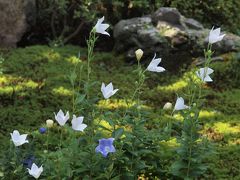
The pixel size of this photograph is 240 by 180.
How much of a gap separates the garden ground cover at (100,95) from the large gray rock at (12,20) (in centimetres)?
43

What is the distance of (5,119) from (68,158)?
8.54 ft

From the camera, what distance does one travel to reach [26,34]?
873cm

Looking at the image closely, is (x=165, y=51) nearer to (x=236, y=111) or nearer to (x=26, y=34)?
(x=236, y=111)

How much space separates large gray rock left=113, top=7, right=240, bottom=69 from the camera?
7.89 m

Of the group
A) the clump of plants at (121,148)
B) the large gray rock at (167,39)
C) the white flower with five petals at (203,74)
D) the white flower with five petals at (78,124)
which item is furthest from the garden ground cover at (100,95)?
the white flower with five petals at (78,124)

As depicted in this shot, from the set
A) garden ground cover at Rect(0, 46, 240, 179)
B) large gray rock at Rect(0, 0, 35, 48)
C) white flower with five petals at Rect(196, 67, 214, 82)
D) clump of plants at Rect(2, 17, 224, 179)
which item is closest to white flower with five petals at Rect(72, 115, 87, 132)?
clump of plants at Rect(2, 17, 224, 179)

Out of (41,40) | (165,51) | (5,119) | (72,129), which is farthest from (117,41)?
(72,129)

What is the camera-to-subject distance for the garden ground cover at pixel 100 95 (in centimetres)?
559

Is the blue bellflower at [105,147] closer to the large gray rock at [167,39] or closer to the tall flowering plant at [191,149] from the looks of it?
the tall flowering plant at [191,149]

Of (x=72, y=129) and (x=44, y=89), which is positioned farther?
(x=44, y=89)

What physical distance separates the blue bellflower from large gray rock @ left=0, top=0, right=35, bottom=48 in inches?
216

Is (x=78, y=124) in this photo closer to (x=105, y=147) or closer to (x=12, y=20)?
(x=105, y=147)

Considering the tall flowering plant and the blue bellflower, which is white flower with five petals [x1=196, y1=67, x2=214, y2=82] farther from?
the blue bellflower

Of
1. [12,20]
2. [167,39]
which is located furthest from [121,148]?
[12,20]
